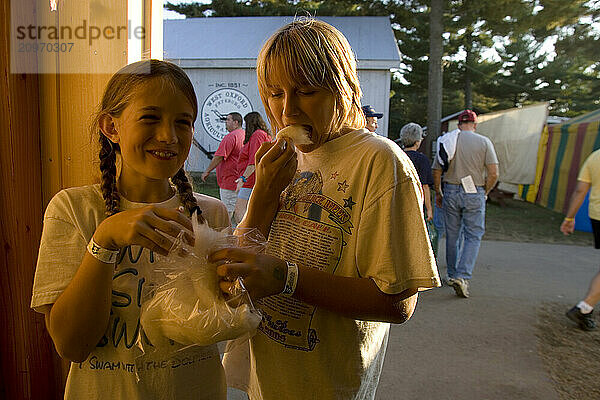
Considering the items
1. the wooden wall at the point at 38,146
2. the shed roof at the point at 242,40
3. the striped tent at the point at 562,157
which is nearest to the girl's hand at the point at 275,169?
→ the wooden wall at the point at 38,146

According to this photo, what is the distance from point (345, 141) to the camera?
1.40 m

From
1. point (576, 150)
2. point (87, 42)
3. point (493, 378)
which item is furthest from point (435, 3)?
point (87, 42)

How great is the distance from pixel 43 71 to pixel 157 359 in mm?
1189

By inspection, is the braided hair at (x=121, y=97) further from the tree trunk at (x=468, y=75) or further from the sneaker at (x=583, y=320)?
the tree trunk at (x=468, y=75)

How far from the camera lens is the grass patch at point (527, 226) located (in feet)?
29.6

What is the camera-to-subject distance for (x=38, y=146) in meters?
1.72

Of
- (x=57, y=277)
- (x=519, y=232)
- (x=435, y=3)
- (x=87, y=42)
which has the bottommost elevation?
(x=519, y=232)

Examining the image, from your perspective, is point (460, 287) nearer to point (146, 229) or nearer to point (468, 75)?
point (146, 229)

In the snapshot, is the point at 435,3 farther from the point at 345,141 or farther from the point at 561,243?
the point at 345,141

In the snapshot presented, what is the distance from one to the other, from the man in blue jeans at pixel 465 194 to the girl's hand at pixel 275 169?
14.7 ft

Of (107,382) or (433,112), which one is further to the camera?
(433,112)

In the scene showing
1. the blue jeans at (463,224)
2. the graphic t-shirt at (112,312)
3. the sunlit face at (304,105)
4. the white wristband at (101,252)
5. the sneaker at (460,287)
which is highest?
the sunlit face at (304,105)

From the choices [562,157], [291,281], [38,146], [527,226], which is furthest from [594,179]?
[562,157]

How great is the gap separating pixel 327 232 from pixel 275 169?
0.81 ft
